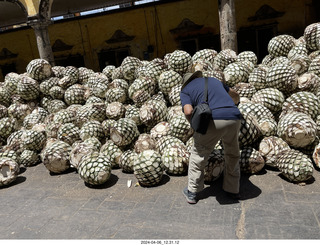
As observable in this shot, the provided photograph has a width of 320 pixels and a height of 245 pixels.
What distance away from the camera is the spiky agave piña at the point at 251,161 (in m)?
3.96

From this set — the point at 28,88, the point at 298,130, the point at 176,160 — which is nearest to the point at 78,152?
the point at 176,160

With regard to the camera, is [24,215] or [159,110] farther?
[159,110]

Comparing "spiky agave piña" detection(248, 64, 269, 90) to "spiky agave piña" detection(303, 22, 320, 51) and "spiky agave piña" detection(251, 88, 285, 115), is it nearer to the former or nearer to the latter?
"spiky agave piña" detection(251, 88, 285, 115)

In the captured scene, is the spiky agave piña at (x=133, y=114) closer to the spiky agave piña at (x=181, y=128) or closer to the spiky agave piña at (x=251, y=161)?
the spiky agave piña at (x=181, y=128)

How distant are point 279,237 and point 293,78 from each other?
3000 millimetres

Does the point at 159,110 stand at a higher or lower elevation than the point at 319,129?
higher

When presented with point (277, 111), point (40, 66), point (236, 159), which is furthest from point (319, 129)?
point (40, 66)

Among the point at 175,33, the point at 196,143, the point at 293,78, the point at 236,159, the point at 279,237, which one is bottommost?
the point at 279,237

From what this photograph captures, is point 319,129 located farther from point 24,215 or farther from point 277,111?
point 24,215

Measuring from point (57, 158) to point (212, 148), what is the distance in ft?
9.40

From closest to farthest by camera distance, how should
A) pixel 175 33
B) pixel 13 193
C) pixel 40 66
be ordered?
pixel 13 193, pixel 40 66, pixel 175 33

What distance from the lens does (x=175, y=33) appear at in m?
13.2

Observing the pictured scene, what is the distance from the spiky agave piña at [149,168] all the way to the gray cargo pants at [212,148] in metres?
0.66

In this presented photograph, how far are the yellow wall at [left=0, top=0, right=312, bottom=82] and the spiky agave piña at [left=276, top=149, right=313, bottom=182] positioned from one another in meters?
9.63
